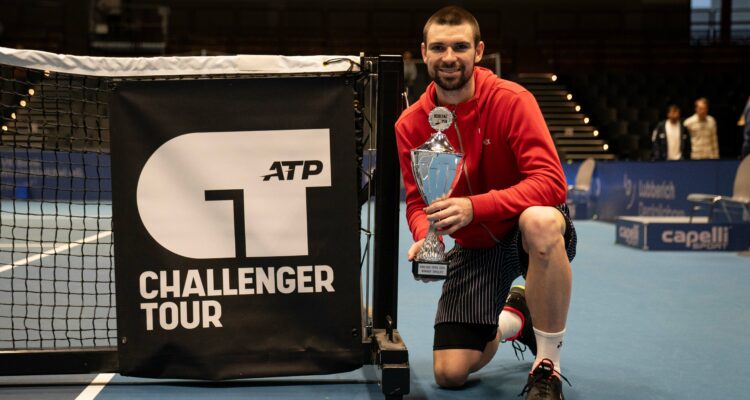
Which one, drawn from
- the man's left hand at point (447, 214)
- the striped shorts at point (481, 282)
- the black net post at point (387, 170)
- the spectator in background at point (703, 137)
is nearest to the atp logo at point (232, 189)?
the black net post at point (387, 170)

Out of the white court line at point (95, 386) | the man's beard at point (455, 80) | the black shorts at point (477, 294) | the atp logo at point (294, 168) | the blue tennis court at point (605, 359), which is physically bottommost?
the blue tennis court at point (605, 359)

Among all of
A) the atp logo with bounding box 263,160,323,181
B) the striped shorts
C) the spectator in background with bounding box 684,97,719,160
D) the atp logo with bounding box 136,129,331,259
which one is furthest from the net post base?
the spectator in background with bounding box 684,97,719,160

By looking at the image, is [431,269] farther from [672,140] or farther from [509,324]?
[672,140]

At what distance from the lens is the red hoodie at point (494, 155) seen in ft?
8.28

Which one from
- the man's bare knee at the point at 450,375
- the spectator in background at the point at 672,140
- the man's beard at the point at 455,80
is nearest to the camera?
the man's beard at the point at 455,80

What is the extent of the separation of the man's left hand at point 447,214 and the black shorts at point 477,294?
406 mm

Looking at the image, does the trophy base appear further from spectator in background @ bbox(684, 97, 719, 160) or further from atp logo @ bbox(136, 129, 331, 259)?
spectator in background @ bbox(684, 97, 719, 160)

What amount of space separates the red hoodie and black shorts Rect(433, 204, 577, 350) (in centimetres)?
5

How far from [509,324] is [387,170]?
79 centimetres

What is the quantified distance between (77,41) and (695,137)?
14587 mm

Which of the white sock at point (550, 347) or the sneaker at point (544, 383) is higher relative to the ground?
the white sock at point (550, 347)

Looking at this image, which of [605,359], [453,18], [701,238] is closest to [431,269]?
[453,18]

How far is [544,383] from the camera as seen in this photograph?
251 centimetres

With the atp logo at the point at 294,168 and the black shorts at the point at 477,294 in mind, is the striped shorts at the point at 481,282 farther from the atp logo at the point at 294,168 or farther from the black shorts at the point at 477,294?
the atp logo at the point at 294,168
